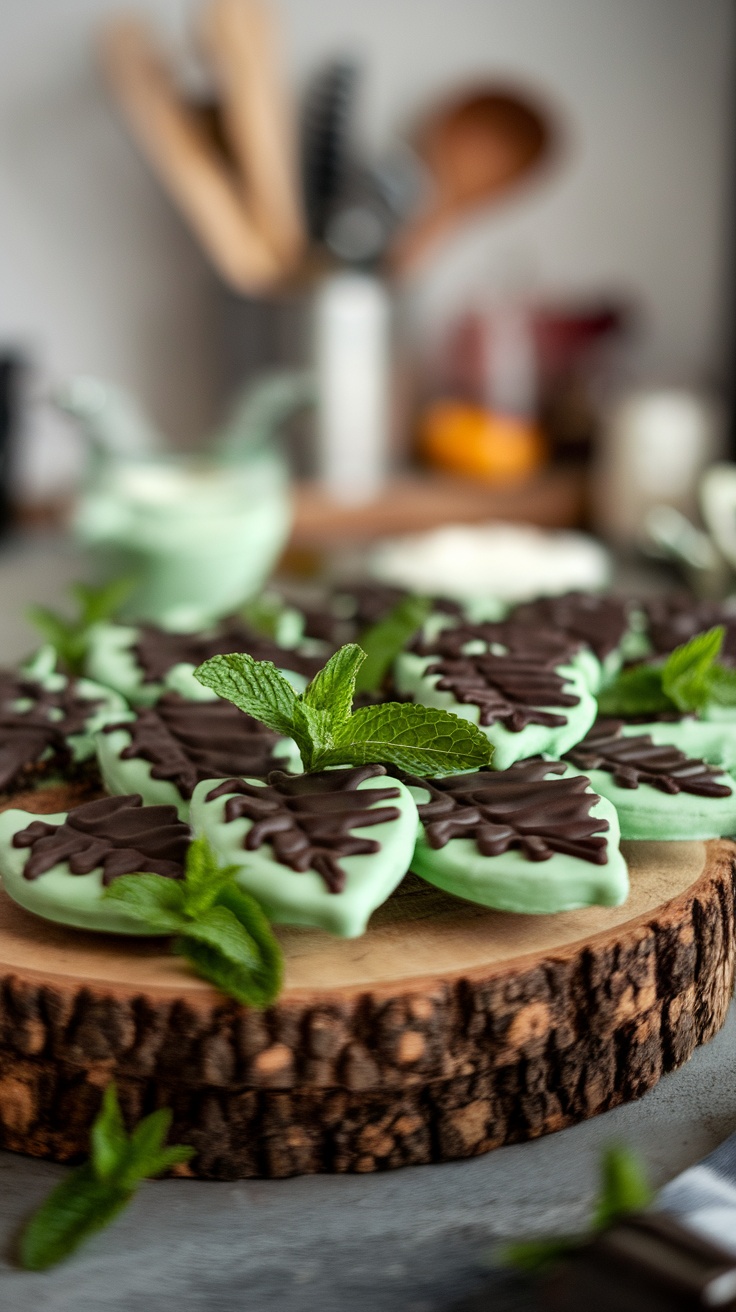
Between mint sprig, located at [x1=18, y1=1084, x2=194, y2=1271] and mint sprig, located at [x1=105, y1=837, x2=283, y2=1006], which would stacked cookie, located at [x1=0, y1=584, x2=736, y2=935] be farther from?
mint sprig, located at [x1=18, y1=1084, x2=194, y2=1271]

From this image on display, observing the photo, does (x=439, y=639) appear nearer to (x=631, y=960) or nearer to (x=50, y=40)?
(x=631, y=960)

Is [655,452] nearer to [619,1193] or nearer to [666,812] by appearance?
[666,812]

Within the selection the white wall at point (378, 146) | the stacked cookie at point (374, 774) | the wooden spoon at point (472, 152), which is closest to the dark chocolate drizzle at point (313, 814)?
the stacked cookie at point (374, 774)

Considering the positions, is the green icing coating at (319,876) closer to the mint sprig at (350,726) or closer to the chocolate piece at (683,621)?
the mint sprig at (350,726)

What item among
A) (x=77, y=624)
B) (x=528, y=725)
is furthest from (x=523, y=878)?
(x=77, y=624)

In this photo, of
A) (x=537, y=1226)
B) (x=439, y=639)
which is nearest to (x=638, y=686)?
(x=439, y=639)

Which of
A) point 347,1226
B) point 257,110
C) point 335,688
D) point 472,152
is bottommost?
point 347,1226

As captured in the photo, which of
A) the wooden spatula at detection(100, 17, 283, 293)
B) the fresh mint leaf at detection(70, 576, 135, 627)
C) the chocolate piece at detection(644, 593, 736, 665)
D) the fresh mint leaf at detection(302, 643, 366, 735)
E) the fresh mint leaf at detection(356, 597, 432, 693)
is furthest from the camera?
the wooden spatula at detection(100, 17, 283, 293)

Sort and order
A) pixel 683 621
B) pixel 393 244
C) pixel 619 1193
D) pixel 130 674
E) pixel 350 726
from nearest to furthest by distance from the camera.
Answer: pixel 619 1193 < pixel 350 726 < pixel 130 674 < pixel 683 621 < pixel 393 244

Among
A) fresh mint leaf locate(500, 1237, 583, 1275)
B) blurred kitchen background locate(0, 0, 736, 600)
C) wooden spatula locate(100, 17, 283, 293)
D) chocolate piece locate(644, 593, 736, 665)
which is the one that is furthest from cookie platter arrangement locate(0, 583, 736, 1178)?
wooden spatula locate(100, 17, 283, 293)
